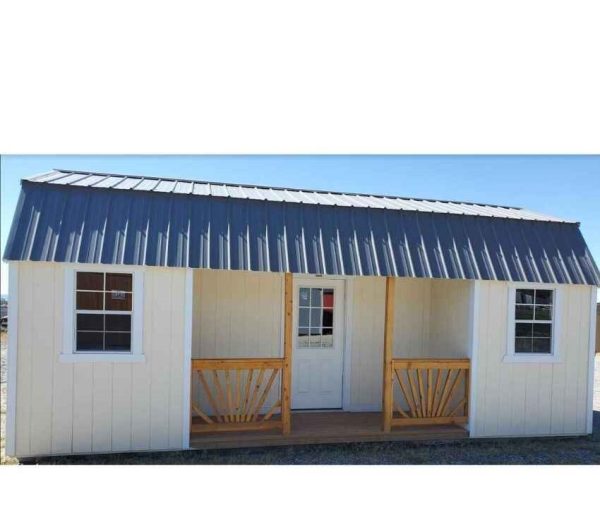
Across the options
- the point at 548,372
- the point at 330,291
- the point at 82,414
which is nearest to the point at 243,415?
the point at 82,414

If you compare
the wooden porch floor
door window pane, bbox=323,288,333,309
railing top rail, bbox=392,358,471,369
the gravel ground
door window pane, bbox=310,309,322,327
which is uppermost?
door window pane, bbox=323,288,333,309

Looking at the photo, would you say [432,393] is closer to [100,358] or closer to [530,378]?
[530,378]

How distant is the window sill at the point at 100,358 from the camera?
208 inches

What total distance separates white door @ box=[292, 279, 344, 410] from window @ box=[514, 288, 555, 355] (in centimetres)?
254

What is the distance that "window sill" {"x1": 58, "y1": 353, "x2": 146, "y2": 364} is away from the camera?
5277 millimetres

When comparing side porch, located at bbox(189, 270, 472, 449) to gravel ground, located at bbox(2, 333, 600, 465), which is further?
side porch, located at bbox(189, 270, 472, 449)

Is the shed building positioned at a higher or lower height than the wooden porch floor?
higher

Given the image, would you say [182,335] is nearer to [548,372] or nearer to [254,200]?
[254,200]

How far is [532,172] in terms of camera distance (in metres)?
6.33

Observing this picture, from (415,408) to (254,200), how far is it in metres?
3.61

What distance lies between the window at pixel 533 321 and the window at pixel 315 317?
2670mm

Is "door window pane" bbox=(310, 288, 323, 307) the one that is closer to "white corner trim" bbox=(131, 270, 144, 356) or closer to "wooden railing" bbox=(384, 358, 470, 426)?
"wooden railing" bbox=(384, 358, 470, 426)

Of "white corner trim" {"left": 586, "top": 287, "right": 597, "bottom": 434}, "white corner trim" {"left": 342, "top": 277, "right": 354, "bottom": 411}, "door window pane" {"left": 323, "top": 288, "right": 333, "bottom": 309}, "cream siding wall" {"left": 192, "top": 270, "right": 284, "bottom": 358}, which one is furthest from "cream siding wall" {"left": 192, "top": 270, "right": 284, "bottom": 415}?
"white corner trim" {"left": 586, "top": 287, "right": 597, "bottom": 434}

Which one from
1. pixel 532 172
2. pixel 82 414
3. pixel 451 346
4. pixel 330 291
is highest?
pixel 532 172
